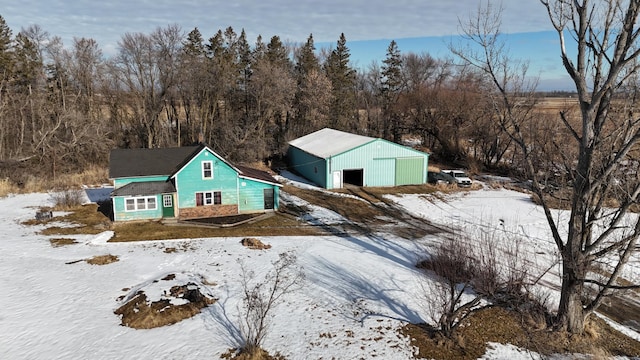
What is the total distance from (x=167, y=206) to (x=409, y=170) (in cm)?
2013

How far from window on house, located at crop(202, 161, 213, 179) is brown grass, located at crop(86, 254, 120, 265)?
25.2 feet

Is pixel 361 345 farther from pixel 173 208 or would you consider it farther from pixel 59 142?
pixel 59 142

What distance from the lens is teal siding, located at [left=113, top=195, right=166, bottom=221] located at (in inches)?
958

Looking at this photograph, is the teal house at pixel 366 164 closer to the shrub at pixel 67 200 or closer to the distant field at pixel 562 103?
the distant field at pixel 562 103

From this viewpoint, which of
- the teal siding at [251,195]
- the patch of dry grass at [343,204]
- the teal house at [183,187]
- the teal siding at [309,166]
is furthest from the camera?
the teal siding at [309,166]

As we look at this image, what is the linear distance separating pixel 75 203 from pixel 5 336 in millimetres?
16331

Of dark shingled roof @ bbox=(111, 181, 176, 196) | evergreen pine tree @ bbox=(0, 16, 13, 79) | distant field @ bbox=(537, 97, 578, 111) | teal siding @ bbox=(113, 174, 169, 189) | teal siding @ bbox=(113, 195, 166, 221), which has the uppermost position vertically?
evergreen pine tree @ bbox=(0, 16, 13, 79)

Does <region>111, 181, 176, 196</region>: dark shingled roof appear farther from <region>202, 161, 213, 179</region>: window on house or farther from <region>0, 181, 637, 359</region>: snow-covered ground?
<region>0, 181, 637, 359</region>: snow-covered ground

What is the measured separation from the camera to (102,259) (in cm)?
1895

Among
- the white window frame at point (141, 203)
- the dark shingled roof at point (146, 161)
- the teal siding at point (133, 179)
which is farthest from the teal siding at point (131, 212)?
the dark shingled roof at point (146, 161)

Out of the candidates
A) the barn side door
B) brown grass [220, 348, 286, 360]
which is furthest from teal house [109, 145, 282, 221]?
brown grass [220, 348, 286, 360]

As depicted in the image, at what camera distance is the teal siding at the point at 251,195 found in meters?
26.5

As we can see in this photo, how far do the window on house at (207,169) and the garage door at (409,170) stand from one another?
1650 cm

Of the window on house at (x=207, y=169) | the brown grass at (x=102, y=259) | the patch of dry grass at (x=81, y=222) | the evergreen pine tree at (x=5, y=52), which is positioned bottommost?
the brown grass at (x=102, y=259)
